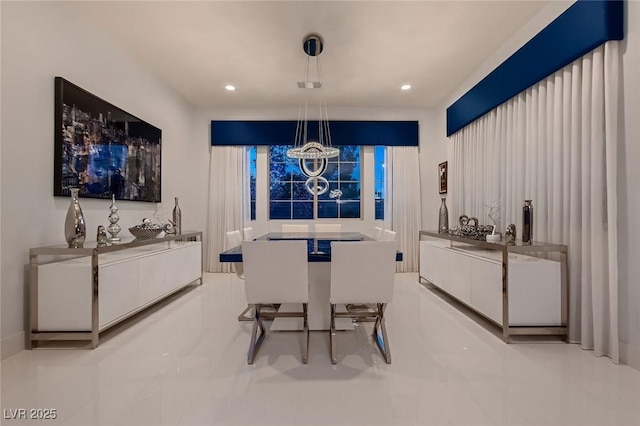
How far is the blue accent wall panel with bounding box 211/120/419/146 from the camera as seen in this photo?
18.5 feet

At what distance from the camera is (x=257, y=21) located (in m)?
3.05

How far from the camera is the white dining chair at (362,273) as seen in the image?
2188 mm

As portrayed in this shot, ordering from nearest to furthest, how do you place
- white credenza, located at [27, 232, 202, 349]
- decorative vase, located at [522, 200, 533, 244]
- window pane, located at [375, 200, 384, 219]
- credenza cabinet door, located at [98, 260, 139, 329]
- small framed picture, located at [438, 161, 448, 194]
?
white credenza, located at [27, 232, 202, 349] < credenza cabinet door, located at [98, 260, 139, 329] < decorative vase, located at [522, 200, 533, 244] < small framed picture, located at [438, 161, 448, 194] < window pane, located at [375, 200, 384, 219]

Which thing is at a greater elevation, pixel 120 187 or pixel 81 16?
pixel 81 16

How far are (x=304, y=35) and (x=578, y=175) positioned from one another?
2.89 metres

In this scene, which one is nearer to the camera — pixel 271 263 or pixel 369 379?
pixel 369 379

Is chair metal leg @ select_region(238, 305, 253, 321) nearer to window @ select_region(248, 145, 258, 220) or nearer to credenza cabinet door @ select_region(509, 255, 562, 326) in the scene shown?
credenza cabinet door @ select_region(509, 255, 562, 326)

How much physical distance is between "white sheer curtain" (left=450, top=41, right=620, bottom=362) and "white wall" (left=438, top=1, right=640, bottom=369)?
0.21ft

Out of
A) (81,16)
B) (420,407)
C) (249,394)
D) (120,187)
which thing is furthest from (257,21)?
(420,407)

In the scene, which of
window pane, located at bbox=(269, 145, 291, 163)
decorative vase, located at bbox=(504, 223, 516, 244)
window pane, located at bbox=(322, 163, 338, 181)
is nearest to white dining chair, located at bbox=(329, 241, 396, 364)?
decorative vase, located at bbox=(504, 223, 516, 244)

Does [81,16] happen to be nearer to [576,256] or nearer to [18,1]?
[18,1]

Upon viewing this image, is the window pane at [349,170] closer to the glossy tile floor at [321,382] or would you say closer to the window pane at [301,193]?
the window pane at [301,193]

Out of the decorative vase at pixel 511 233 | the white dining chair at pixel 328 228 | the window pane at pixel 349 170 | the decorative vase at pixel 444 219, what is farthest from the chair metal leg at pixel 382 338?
the window pane at pixel 349 170

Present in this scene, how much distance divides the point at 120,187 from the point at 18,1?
1.80 metres
